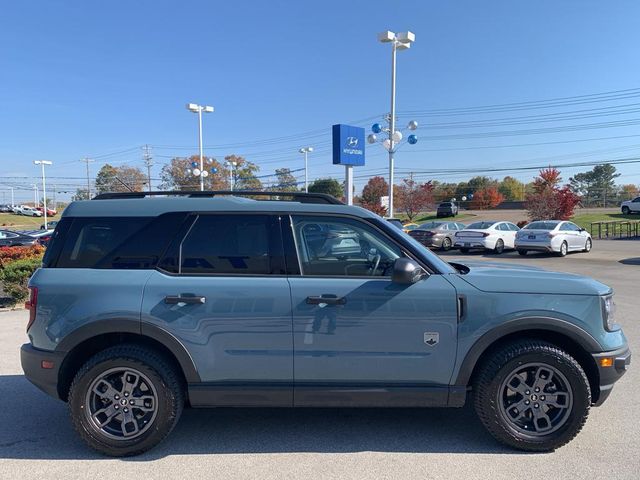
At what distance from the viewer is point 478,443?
3629mm

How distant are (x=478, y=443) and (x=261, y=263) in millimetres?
2130

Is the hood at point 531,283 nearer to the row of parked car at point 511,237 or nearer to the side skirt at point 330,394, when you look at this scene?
the side skirt at point 330,394

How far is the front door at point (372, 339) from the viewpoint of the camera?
339 cm

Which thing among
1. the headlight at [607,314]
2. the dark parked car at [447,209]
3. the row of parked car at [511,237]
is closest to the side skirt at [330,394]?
the headlight at [607,314]

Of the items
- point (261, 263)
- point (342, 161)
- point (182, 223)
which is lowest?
point (261, 263)

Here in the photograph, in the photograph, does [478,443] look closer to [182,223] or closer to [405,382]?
[405,382]

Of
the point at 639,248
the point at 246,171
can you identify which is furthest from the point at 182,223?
the point at 246,171

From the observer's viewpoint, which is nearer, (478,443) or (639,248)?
(478,443)

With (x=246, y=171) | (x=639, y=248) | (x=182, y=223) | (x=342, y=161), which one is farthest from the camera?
(x=246, y=171)

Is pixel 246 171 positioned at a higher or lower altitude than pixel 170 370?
higher

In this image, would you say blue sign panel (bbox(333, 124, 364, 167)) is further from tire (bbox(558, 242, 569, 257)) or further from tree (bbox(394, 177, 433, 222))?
tree (bbox(394, 177, 433, 222))

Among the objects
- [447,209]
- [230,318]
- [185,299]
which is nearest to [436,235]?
[230,318]

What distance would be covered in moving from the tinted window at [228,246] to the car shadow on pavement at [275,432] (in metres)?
1.34

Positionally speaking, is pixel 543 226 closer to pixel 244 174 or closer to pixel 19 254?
pixel 19 254
